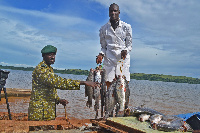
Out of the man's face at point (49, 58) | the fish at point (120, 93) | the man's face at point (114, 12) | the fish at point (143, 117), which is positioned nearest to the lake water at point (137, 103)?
the fish at point (120, 93)

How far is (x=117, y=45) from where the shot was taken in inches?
249

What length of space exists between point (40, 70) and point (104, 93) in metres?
2.19

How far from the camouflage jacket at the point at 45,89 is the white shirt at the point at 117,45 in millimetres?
1821

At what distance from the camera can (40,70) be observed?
15.3 ft

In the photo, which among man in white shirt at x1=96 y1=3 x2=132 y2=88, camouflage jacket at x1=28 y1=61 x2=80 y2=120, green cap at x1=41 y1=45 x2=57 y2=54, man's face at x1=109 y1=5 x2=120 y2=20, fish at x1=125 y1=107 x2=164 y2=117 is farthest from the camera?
man in white shirt at x1=96 y1=3 x2=132 y2=88

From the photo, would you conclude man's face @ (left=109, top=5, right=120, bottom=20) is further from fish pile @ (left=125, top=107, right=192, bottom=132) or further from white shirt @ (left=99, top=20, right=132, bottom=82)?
fish pile @ (left=125, top=107, right=192, bottom=132)

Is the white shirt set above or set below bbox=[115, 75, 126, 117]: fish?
above

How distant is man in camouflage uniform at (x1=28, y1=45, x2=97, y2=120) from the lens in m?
4.64

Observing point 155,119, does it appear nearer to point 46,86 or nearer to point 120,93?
point 120,93

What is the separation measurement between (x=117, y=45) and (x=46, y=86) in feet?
8.30

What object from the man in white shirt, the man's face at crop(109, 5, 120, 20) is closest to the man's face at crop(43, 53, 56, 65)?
the man in white shirt

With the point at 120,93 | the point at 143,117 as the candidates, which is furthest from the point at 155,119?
the point at 120,93

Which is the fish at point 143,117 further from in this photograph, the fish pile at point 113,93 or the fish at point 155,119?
the fish pile at point 113,93

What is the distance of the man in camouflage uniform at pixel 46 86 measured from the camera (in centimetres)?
464
